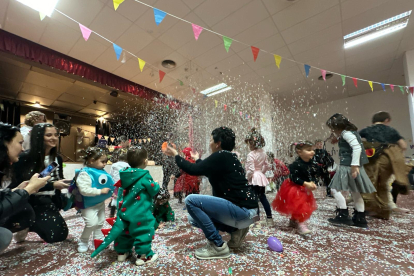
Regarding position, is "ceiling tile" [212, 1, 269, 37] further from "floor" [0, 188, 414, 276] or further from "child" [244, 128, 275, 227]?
"floor" [0, 188, 414, 276]

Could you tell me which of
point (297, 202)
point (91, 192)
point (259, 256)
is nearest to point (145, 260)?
point (91, 192)

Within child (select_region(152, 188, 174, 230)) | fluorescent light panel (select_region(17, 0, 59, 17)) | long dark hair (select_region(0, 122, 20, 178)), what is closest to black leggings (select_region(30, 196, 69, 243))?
long dark hair (select_region(0, 122, 20, 178))

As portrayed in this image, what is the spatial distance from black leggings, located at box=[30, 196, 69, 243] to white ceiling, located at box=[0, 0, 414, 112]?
2932 mm

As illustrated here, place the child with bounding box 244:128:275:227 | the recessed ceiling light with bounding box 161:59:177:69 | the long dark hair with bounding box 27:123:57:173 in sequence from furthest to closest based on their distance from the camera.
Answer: the recessed ceiling light with bounding box 161:59:177:69, the child with bounding box 244:128:275:227, the long dark hair with bounding box 27:123:57:173

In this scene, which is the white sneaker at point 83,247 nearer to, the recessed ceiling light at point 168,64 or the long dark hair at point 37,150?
the long dark hair at point 37,150

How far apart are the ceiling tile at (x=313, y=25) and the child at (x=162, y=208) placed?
144 inches

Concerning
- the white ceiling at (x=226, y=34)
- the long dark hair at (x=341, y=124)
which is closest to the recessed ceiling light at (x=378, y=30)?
the white ceiling at (x=226, y=34)

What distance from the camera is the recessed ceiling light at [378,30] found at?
3.52 metres

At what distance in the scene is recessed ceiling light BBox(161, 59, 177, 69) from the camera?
4.61 metres

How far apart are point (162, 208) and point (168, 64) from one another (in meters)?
3.61

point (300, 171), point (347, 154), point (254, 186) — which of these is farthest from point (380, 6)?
point (254, 186)

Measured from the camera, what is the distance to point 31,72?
488 cm

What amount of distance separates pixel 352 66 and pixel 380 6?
199 cm

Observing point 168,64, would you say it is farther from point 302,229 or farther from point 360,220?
point 360,220
